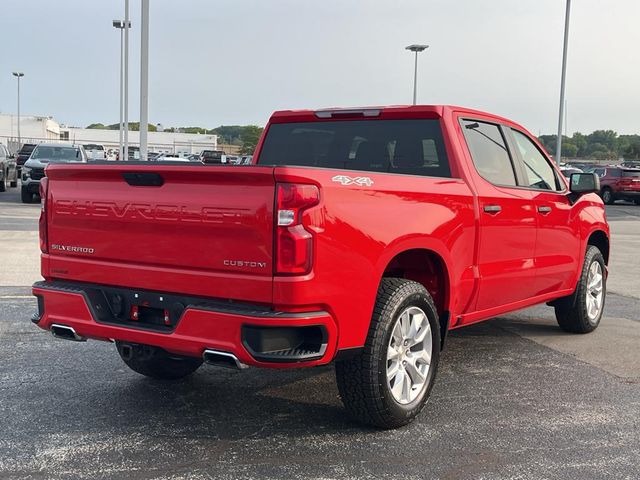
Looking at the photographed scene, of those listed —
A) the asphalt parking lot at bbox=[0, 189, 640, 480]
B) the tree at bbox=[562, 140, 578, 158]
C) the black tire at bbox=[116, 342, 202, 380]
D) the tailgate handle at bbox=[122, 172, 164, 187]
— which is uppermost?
the tree at bbox=[562, 140, 578, 158]

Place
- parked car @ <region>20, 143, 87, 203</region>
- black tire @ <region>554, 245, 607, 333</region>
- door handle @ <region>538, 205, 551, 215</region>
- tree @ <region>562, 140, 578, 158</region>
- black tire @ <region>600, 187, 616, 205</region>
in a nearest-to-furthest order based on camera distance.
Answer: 1. door handle @ <region>538, 205, 551, 215</region>
2. black tire @ <region>554, 245, 607, 333</region>
3. parked car @ <region>20, 143, 87, 203</region>
4. black tire @ <region>600, 187, 616, 205</region>
5. tree @ <region>562, 140, 578, 158</region>

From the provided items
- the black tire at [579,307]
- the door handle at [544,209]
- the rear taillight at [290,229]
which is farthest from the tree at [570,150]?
the rear taillight at [290,229]

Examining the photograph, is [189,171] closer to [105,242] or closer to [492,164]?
[105,242]

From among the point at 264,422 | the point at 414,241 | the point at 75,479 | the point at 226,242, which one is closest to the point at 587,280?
the point at 414,241

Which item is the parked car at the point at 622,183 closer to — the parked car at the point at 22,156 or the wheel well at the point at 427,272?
the parked car at the point at 22,156

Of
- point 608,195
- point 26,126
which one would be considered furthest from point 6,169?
point 26,126

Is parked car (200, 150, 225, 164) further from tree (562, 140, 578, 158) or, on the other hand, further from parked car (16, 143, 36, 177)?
tree (562, 140, 578, 158)

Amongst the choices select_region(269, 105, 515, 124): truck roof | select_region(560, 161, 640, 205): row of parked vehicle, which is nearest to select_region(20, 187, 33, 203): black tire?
select_region(269, 105, 515, 124): truck roof

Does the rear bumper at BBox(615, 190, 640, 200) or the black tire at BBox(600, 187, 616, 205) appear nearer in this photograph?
the rear bumper at BBox(615, 190, 640, 200)

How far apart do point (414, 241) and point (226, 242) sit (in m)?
1.20

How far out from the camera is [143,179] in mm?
4012

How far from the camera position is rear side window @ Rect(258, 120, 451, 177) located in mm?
5254

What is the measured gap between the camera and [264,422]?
442 cm

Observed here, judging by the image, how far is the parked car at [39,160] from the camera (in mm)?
22297
